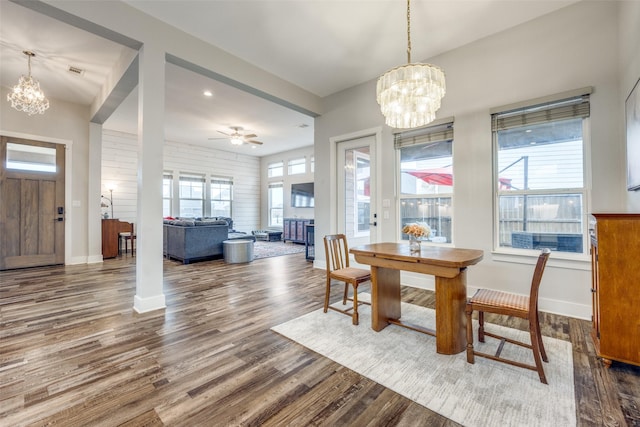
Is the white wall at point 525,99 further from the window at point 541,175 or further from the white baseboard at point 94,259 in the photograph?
the white baseboard at point 94,259

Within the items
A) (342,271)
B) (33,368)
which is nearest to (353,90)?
(342,271)

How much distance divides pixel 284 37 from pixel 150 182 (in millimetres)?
2373

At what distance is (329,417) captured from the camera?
1445 millimetres

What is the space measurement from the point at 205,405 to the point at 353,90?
4666mm

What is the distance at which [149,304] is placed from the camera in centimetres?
291

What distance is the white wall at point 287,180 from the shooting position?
9.32m

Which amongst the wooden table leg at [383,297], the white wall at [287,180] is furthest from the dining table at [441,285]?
the white wall at [287,180]

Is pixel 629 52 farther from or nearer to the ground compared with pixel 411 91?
farther from the ground

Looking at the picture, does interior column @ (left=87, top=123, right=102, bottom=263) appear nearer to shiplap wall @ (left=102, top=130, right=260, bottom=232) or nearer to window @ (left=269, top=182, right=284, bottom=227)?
shiplap wall @ (left=102, top=130, right=260, bottom=232)

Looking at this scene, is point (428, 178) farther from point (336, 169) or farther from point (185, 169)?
point (185, 169)

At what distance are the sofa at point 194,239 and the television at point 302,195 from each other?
367 centimetres

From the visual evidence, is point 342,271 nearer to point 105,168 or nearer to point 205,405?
point 205,405

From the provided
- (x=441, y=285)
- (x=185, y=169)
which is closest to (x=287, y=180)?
(x=185, y=169)

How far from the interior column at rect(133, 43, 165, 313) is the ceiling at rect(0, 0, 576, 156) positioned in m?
0.67
